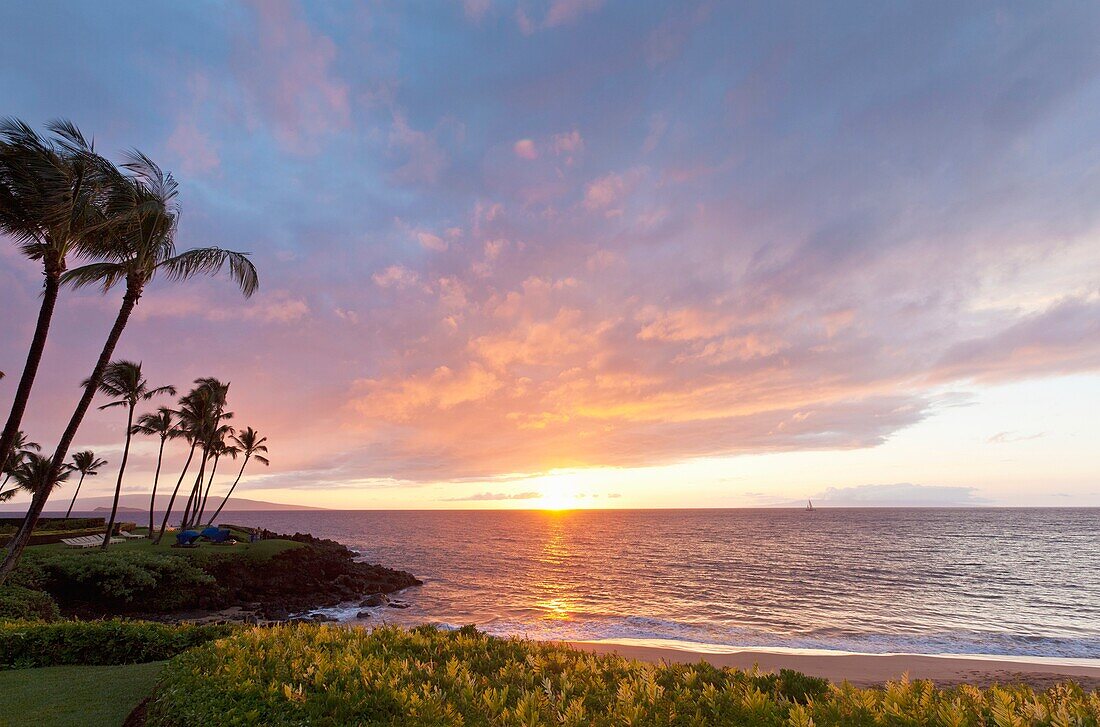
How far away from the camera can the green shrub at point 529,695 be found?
504cm

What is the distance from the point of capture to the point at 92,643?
41.7 feet

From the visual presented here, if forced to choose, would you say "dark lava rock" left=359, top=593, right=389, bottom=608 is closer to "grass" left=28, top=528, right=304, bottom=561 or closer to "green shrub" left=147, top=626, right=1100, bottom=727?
"grass" left=28, top=528, right=304, bottom=561

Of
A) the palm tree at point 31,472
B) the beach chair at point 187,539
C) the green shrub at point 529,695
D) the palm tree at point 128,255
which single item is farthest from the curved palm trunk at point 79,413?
the palm tree at point 31,472

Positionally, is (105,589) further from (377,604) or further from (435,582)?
(435,582)

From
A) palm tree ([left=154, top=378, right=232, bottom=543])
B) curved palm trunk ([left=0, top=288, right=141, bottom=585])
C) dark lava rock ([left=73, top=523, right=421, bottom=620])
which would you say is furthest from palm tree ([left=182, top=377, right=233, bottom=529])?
curved palm trunk ([left=0, top=288, right=141, bottom=585])

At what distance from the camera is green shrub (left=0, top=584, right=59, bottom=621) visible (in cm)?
1727

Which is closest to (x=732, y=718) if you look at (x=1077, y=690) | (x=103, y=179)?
(x=1077, y=690)

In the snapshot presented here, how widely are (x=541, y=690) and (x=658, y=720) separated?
4.91ft

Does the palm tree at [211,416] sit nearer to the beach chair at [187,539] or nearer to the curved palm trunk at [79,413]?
the beach chair at [187,539]

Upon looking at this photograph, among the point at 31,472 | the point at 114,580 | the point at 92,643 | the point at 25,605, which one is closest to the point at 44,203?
the point at 92,643

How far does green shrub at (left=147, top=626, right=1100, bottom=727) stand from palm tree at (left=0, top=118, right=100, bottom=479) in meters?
10.2

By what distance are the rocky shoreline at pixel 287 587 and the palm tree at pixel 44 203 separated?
15889 millimetres

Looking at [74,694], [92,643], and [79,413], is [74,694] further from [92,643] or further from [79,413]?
[79,413]

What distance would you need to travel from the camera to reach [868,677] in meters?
19.4
